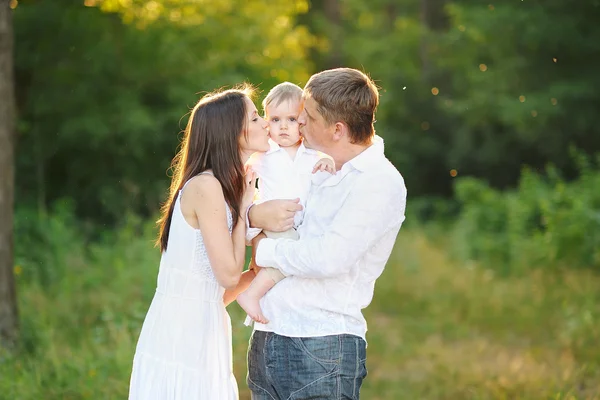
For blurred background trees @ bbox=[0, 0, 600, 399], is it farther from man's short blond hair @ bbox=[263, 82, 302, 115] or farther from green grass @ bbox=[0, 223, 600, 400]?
man's short blond hair @ bbox=[263, 82, 302, 115]

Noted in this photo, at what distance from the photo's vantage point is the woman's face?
3.34 meters

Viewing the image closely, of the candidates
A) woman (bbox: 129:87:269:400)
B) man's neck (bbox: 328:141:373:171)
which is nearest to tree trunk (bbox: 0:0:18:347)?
woman (bbox: 129:87:269:400)

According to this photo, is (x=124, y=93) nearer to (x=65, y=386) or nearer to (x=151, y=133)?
(x=151, y=133)

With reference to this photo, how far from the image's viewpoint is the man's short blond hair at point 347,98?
3.08m

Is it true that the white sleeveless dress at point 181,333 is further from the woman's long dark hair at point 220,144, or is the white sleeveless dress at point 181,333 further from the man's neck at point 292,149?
the man's neck at point 292,149

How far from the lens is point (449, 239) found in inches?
586

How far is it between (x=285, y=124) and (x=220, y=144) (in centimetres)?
35

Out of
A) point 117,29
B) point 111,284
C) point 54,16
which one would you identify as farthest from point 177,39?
point 111,284

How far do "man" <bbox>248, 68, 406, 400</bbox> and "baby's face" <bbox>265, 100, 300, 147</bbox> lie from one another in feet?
1.04

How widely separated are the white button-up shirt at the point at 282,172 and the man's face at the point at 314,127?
4.3 inches

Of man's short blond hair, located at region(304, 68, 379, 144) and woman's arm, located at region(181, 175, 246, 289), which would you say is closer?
man's short blond hair, located at region(304, 68, 379, 144)

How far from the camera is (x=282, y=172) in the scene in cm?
346

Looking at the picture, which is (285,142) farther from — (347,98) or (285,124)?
(347,98)

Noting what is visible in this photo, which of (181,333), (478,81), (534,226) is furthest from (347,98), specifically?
(478,81)
